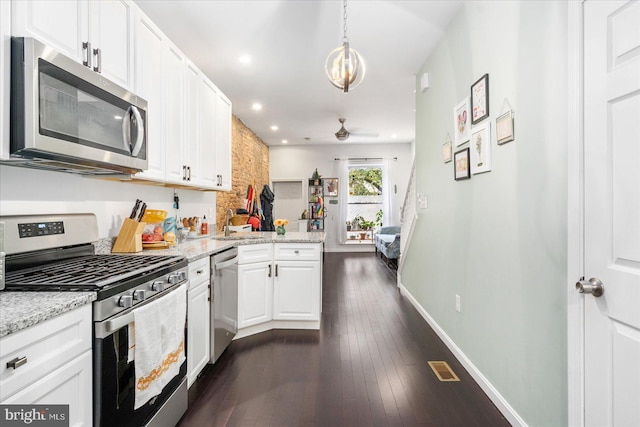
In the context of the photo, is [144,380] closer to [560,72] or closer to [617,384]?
[617,384]

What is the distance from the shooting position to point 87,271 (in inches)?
55.3

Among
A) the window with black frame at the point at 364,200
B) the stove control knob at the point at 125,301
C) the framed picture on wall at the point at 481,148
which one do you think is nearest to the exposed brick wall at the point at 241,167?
the window with black frame at the point at 364,200

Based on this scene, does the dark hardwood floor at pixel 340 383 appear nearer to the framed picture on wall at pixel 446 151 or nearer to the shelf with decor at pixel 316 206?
the framed picture on wall at pixel 446 151

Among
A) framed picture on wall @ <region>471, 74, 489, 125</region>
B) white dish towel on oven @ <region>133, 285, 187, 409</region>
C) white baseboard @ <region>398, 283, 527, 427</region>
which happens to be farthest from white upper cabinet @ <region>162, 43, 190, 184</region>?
white baseboard @ <region>398, 283, 527, 427</region>

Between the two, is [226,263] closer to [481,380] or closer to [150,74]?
[150,74]

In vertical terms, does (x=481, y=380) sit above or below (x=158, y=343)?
below

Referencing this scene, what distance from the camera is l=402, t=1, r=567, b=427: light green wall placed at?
56.8 inches

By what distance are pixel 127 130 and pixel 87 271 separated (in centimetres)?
85

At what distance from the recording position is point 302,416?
1823 mm

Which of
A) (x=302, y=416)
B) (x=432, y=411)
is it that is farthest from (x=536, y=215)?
(x=302, y=416)

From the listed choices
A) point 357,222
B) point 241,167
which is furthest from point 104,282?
point 357,222

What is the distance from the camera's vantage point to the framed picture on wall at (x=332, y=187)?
8.37m

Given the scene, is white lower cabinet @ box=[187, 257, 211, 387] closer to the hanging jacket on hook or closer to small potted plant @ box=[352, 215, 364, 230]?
the hanging jacket on hook

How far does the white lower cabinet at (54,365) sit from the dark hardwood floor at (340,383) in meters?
0.87
